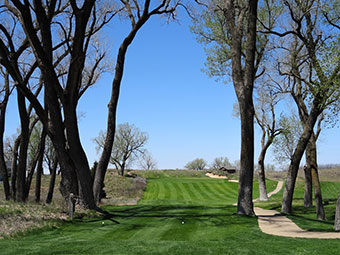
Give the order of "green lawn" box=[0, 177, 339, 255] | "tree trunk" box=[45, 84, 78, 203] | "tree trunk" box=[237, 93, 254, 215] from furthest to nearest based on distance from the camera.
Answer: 1. "tree trunk" box=[237, 93, 254, 215]
2. "tree trunk" box=[45, 84, 78, 203]
3. "green lawn" box=[0, 177, 339, 255]

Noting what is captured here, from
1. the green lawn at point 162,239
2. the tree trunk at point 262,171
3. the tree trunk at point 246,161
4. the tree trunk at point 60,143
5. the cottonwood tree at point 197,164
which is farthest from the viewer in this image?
the cottonwood tree at point 197,164

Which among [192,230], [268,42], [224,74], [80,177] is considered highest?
[268,42]

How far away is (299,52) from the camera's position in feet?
64.3

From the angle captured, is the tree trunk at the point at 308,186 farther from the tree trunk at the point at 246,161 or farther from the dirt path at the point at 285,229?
the tree trunk at the point at 246,161

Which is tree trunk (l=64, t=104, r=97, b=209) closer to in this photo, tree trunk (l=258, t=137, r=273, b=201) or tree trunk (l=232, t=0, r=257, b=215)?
tree trunk (l=232, t=0, r=257, b=215)

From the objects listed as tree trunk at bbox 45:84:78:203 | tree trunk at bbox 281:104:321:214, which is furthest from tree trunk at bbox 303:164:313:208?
tree trunk at bbox 45:84:78:203

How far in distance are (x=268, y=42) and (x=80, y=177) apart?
1428 centimetres

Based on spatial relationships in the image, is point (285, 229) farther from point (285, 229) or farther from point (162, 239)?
point (162, 239)

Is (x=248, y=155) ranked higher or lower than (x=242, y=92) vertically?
lower

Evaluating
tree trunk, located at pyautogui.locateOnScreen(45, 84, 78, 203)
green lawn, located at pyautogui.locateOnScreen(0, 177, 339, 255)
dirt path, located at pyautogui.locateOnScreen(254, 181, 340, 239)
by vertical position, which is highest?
tree trunk, located at pyautogui.locateOnScreen(45, 84, 78, 203)

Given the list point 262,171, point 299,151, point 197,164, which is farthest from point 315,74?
point 197,164

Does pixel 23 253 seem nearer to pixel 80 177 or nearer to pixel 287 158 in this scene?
pixel 80 177

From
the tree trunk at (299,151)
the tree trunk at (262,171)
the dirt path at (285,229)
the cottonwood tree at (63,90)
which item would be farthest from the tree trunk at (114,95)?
the tree trunk at (262,171)

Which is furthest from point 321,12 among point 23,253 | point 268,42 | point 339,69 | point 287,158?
point 287,158
